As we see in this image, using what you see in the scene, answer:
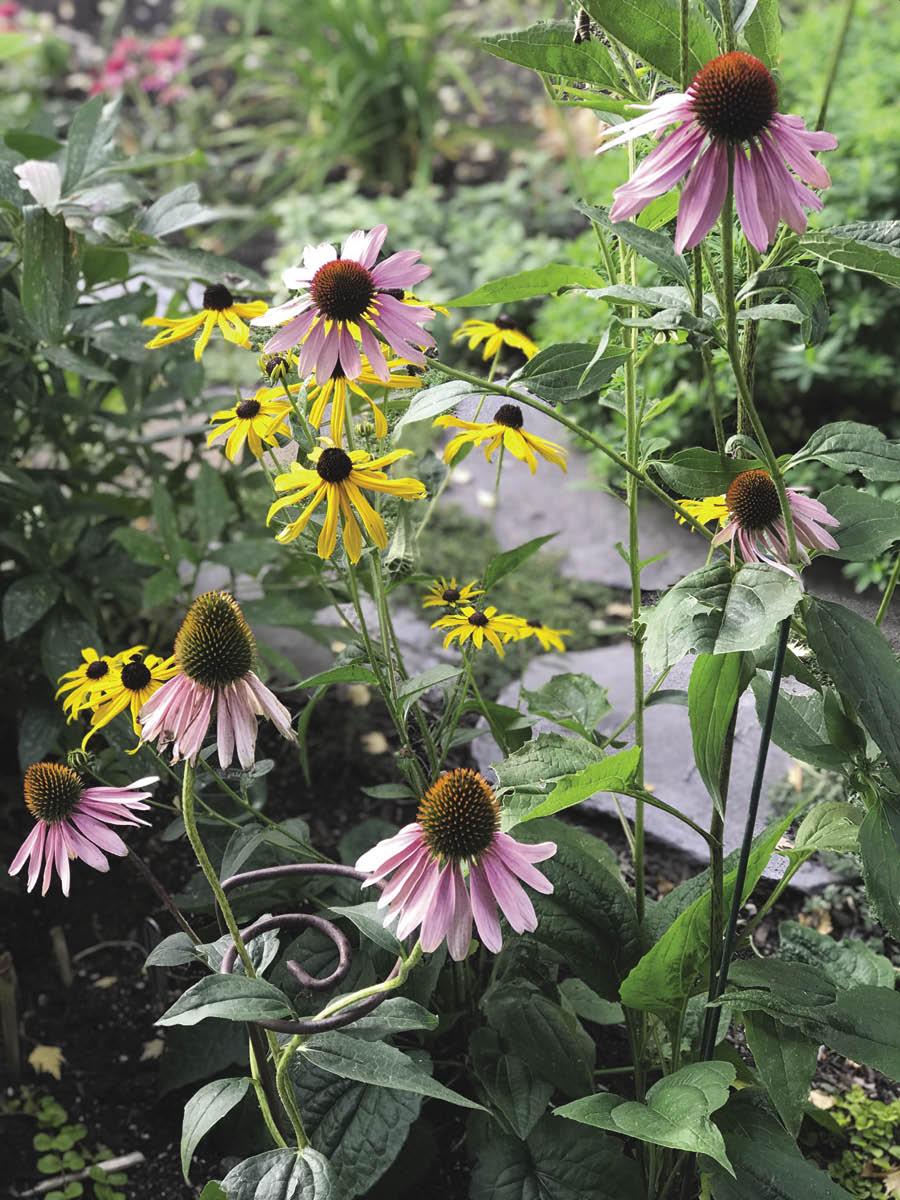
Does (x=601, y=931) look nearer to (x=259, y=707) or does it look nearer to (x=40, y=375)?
(x=259, y=707)

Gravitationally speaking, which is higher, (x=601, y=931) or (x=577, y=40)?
(x=577, y=40)

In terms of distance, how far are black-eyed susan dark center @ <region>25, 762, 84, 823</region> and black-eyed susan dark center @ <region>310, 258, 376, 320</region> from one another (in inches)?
20.0

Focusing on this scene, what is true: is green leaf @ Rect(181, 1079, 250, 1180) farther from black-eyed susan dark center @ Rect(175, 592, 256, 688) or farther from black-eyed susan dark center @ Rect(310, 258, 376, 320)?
black-eyed susan dark center @ Rect(310, 258, 376, 320)

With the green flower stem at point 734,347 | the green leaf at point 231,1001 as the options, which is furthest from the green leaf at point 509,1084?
the green flower stem at point 734,347

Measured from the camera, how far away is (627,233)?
35.6 inches

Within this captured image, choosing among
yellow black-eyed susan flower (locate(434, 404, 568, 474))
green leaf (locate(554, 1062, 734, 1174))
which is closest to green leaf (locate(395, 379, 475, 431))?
yellow black-eyed susan flower (locate(434, 404, 568, 474))

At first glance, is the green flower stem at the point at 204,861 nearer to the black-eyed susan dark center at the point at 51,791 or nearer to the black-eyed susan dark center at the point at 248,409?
the black-eyed susan dark center at the point at 51,791

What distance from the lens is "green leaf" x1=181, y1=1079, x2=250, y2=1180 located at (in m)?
1.05

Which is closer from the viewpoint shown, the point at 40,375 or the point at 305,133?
the point at 40,375

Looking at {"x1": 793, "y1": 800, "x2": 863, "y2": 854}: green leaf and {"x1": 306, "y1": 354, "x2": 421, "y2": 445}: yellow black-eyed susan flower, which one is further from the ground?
{"x1": 306, "y1": 354, "x2": 421, "y2": 445}: yellow black-eyed susan flower

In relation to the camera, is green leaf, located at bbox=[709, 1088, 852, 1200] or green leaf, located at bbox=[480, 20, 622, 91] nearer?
green leaf, located at bbox=[480, 20, 622, 91]

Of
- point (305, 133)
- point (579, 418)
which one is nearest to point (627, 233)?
point (579, 418)

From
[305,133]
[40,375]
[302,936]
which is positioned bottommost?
[302,936]

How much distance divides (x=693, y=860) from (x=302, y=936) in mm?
747
